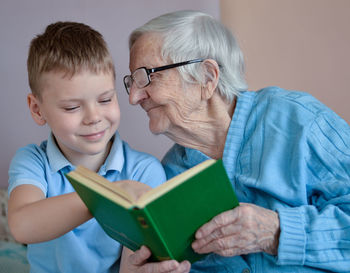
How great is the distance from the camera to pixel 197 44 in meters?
1.54

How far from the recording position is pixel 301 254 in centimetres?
125

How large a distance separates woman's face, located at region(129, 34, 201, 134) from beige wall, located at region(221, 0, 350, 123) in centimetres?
92

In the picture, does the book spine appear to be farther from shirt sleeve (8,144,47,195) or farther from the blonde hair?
the blonde hair

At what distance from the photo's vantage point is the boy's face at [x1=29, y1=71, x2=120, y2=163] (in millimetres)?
1302

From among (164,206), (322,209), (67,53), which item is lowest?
(322,209)

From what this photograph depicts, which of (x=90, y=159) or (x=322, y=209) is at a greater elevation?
→ (x=90, y=159)

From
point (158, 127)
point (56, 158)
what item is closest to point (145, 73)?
point (158, 127)

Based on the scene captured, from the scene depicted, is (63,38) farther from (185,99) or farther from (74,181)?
(74,181)

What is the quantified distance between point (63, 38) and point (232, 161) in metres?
0.73

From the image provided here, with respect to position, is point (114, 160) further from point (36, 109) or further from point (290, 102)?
point (290, 102)

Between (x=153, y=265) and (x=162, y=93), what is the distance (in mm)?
659

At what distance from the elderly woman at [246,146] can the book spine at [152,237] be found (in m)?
0.05

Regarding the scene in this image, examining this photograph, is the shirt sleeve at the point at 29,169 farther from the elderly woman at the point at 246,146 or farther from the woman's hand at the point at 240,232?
the woman's hand at the point at 240,232

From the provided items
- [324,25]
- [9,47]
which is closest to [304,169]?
[324,25]
